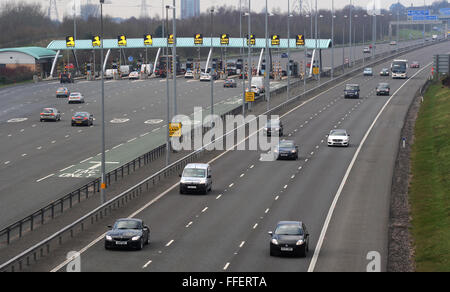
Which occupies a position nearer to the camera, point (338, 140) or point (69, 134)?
point (338, 140)

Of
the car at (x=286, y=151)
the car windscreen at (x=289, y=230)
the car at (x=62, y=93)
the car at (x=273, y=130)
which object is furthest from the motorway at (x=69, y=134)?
the car windscreen at (x=289, y=230)

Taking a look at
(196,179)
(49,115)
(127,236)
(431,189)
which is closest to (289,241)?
(127,236)

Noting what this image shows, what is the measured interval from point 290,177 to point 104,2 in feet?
53.6

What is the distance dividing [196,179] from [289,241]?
1538cm

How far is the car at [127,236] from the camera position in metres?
34.1

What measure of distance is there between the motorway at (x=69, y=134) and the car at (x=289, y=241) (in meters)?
13.8

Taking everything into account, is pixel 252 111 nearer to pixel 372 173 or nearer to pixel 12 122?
pixel 12 122

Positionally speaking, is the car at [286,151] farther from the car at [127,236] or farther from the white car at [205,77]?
the white car at [205,77]

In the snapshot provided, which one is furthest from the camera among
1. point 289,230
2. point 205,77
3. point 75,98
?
point 205,77

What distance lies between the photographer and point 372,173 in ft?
178

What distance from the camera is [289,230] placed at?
33500 mm

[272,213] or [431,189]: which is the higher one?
[272,213]

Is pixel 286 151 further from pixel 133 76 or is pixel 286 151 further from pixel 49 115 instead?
pixel 133 76
